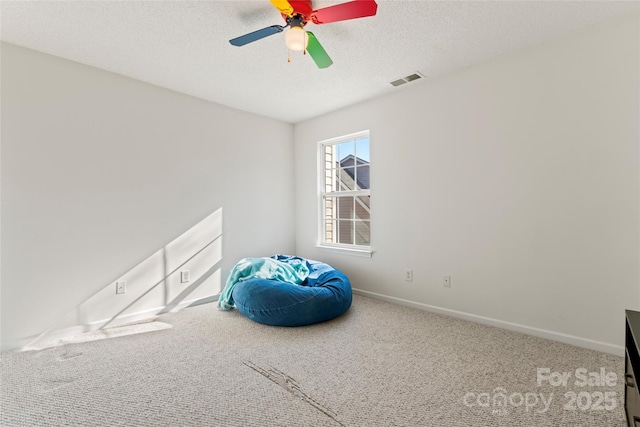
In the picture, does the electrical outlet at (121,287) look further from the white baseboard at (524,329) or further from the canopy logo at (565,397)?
the canopy logo at (565,397)

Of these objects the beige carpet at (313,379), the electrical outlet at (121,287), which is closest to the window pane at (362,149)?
the beige carpet at (313,379)

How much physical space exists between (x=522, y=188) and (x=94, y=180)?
3.74m

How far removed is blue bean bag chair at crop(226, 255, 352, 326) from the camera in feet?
9.16

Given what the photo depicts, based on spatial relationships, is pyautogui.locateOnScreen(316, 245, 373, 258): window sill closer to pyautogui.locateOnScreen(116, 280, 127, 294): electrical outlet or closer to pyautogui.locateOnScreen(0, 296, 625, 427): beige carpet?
pyautogui.locateOnScreen(0, 296, 625, 427): beige carpet

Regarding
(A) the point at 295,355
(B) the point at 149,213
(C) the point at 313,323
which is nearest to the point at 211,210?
(B) the point at 149,213

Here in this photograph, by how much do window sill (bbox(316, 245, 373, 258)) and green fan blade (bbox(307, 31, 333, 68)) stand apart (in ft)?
7.25

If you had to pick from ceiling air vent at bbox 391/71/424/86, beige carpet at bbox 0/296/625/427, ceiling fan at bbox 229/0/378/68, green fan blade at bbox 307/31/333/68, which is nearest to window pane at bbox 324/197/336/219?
ceiling air vent at bbox 391/71/424/86

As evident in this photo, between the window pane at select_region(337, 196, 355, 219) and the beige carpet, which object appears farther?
the window pane at select_region(337, 196, 355, 219)

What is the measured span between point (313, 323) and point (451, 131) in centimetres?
226

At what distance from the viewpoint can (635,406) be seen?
3.80ft

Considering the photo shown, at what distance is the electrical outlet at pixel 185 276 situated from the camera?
3393mm

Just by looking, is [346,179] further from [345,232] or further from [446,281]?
Result: [446,281]

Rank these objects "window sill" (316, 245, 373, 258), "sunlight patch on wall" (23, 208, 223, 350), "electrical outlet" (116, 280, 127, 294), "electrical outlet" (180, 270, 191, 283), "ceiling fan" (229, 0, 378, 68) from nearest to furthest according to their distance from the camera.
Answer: "ceiling fan" (229, 0, 378, 68) < "sunlight patch on wall" (23, 208, 223, 350) < "electrical outlet" (116, 280, 127, 294) < "electrical outlet" (180, 270, 191, 283) < "window sill" (316, 245, 373, 258)

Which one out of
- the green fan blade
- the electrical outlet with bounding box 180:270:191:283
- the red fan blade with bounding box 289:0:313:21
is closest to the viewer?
the red fan blade with bounding box 289:0:313:21
